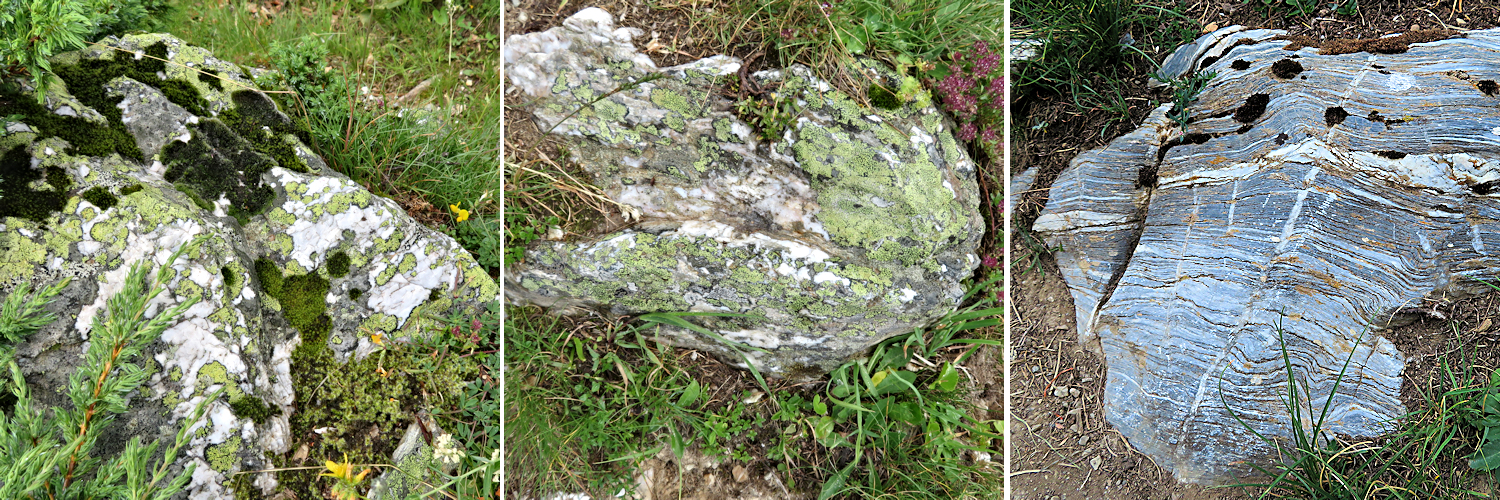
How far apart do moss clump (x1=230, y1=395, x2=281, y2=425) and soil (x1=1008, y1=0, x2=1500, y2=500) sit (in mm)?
3006

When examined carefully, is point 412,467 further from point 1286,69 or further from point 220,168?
point 1286,69

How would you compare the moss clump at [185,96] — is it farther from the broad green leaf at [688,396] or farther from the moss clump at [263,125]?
the broad green leaf at [688,396]

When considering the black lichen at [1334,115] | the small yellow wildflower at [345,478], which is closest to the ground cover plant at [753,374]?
the small yellow wildflower at [345,478]

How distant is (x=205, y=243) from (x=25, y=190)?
54cm

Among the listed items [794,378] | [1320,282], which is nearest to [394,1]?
[794,378]

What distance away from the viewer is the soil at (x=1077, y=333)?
278cm

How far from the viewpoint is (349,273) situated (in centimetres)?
253

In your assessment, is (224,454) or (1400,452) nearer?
(224,454)

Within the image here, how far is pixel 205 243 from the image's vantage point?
2.25 m

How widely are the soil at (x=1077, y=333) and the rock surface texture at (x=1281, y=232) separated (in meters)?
0.09

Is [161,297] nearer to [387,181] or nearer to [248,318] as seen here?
[248,318]

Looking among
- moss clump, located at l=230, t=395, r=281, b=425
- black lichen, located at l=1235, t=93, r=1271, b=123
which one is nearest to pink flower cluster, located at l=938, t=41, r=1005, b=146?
black lichen, located at l=1235, t=93, r=1271, b=123

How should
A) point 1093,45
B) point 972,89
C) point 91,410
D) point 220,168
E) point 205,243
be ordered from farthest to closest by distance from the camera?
point 1093,45 < point 972,89 < point 220,168 < point 205,243 < point 91,410

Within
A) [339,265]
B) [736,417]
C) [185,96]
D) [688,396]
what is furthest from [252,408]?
[736,417]
